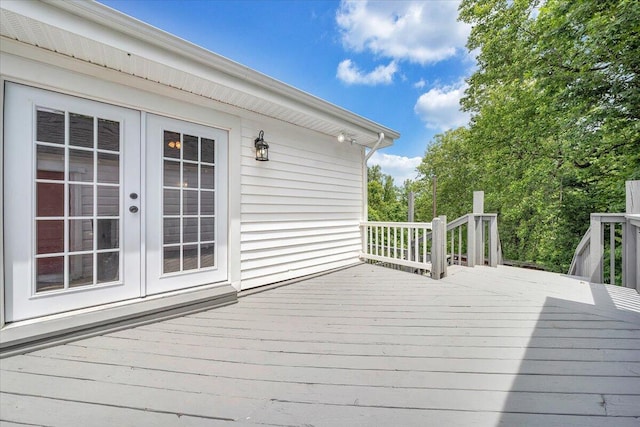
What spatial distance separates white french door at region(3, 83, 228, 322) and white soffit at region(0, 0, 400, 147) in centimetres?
38

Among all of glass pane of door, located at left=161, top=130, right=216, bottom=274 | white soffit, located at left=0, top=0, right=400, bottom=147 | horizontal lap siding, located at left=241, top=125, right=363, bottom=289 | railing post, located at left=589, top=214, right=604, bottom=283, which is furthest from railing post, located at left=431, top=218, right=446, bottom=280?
glass pane of door, located at left=161, top=130, right=216, bottom=274

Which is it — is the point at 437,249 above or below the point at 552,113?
below

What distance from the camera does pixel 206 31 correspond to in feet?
12.0

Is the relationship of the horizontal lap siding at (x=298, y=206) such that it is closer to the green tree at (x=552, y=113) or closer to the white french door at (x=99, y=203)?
the white french door at (x=99, y=203)

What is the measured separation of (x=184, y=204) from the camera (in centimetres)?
271

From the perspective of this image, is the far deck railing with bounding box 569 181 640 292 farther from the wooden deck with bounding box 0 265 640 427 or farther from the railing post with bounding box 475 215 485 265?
the railing post with bounding box 475 215 485 265

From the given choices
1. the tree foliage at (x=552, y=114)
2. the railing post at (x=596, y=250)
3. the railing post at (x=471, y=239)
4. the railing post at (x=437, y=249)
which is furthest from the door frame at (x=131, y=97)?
the tree foliage at (x=552, y=114)

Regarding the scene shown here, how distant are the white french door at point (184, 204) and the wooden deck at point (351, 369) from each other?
1.70ft

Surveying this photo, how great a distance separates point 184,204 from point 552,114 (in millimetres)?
8831

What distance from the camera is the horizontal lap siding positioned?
10.7ft

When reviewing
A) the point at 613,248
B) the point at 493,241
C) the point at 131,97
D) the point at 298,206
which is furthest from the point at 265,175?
the point at 613,248

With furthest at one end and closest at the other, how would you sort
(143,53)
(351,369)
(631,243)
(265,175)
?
(265,175) < (631,243) < (143,53) < (351,369)

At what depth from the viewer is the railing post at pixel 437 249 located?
3.58 m

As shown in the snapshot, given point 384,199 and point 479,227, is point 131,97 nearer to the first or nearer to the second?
point 479,227
